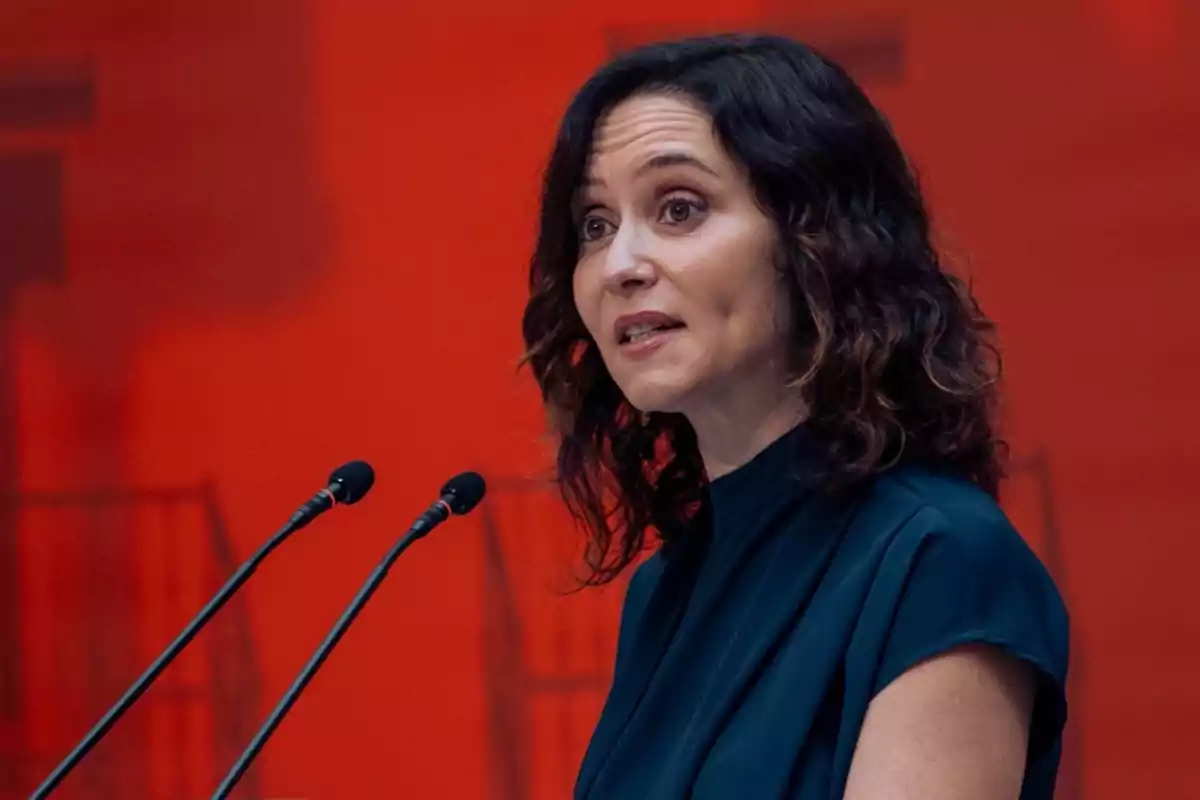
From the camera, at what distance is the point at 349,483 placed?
4.43 feet

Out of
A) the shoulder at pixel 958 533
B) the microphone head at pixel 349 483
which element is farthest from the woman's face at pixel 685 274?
the microphone head at pixel 349 483

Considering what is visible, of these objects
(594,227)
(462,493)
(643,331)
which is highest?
(594,227)

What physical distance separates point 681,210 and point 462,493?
14.7 inches

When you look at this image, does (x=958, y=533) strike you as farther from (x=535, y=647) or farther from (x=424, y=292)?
(x=424, y=292)

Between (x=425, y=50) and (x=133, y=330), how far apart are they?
634 mm

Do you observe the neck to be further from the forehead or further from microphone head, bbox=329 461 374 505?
microphone head, bbox=329 461 374 505

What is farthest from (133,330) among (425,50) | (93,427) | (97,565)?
(425,50)

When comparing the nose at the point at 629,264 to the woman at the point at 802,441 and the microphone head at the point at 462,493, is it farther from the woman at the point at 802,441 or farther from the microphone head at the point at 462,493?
the microphone head at the point at 462,493

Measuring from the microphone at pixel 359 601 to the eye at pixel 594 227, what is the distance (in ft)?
0.90

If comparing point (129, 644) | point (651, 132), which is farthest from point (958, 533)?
point (129, 644)

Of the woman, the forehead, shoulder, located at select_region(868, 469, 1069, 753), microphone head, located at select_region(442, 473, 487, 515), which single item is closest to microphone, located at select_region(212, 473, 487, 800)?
microphone head, located at select_region(442, 473, 487, 515)

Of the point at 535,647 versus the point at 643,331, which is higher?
the point at 643,331

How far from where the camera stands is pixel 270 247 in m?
2.15

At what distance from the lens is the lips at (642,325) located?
3.87ft
